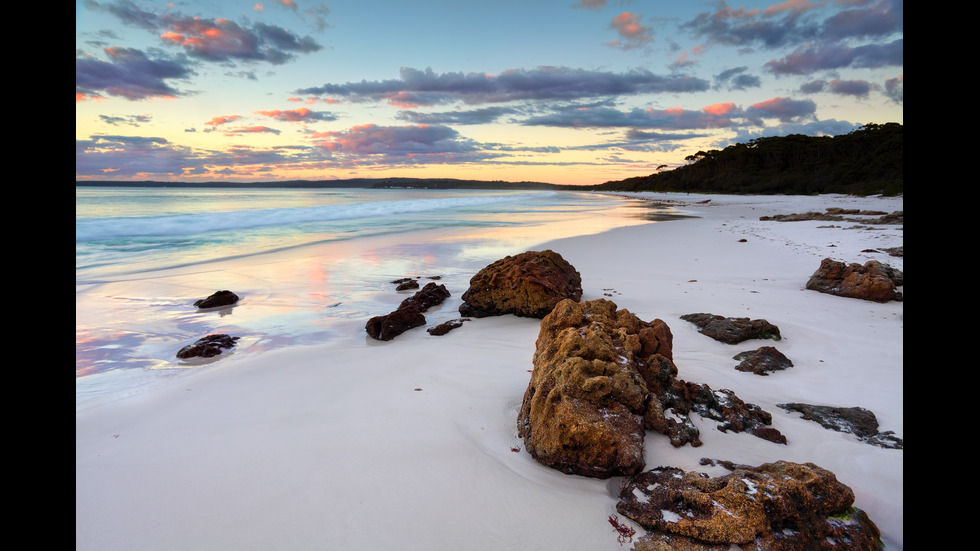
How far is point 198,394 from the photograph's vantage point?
3.65 metres

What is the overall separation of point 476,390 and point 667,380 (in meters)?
1.41

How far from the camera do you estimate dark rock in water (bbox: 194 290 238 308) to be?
661 cm

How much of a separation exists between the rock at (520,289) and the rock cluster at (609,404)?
82.2 inches

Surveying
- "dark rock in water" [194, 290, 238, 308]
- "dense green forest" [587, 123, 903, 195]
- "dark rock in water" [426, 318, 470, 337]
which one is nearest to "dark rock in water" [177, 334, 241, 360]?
"dark rock in water" [194, 290, 238, 308]

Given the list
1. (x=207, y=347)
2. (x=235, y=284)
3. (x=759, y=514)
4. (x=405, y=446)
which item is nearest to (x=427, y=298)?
(x=207, y=347)

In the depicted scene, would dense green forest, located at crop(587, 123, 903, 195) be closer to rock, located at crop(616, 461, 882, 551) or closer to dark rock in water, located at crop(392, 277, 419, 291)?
dark rock in water, located at crop(392, 277, 419, 291)

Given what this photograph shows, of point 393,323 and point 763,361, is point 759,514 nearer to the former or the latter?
point 763,361

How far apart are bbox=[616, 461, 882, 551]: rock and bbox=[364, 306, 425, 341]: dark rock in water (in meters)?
3.45

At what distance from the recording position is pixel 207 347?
15.4 ft

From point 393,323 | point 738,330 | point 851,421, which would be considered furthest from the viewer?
point 393,323

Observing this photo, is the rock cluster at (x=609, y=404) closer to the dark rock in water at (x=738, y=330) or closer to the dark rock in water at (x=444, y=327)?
the dark rock in water at (x=738, y=330)

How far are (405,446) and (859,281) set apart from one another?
20.4ft

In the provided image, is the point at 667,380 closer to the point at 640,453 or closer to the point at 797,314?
the point at 640,453

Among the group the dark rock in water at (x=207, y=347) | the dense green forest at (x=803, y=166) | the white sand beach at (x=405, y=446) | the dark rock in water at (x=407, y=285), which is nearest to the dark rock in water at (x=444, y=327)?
the white sand beach at (x=405, y=446)
